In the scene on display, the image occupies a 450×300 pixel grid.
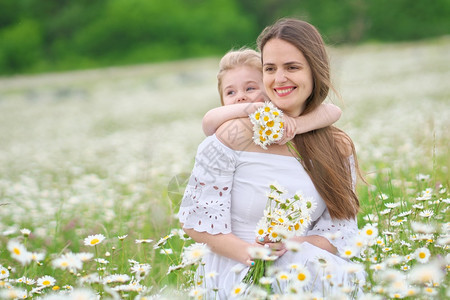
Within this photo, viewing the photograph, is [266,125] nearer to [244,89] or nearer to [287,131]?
[287,131]

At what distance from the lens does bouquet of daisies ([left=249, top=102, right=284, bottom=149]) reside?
2086mm

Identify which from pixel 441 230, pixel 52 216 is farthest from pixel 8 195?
pixel 441 230

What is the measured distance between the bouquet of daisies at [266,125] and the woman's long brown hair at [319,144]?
221mm

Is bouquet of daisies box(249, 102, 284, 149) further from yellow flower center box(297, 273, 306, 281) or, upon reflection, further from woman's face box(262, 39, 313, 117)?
yellow flower center box(297, 273, 306, 281)

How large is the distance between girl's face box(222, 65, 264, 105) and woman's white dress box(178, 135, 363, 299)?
598mm

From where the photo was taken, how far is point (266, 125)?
209 centimetres

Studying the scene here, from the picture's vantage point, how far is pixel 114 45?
37750 millimetres

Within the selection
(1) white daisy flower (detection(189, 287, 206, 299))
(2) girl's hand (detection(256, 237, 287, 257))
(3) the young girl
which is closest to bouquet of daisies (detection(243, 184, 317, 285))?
(2) girl's hand (detection(256, 237, 287, 257))

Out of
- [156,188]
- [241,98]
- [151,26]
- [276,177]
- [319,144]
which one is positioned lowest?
[156,188]

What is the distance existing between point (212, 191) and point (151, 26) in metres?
39.7

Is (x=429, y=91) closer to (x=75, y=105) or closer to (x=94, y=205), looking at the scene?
(x=94, y=205)

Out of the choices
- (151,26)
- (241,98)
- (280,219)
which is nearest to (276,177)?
(280,219)

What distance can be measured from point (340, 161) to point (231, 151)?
55 centimetres

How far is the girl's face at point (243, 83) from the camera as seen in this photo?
2732mm
